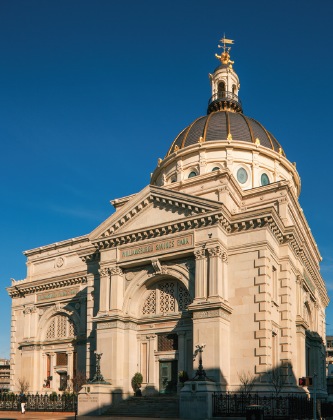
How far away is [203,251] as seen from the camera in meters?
40.2

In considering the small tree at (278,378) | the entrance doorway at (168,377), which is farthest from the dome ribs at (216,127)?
the small tree at (278,378)

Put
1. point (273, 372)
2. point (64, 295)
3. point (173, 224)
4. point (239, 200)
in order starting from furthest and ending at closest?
point (64, 295), point (239, 200), point (173, 224), point (273, 372)

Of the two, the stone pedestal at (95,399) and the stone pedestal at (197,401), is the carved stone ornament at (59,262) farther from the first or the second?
the stone pedestal at (197,401)

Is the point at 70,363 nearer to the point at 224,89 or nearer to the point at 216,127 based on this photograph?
the point at 216,127

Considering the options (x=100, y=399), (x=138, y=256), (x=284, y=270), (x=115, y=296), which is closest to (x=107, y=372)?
(x=100, y=399)

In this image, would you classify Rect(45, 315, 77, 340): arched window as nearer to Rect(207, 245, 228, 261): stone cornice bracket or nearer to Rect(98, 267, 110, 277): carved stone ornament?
Rect(98, 267, 110, 277): carved stone ornament

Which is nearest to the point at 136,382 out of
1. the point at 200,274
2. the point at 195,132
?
the point at 200,274

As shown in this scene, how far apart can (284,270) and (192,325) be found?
8371 millimetres

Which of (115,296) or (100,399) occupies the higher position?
(115,296)

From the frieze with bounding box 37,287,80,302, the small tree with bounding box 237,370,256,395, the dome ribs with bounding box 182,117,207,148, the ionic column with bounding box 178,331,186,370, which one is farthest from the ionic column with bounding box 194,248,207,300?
the dome ribs with bounding box 182,117,207,148

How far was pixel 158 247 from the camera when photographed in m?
42.8

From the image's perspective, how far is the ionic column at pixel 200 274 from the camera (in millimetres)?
39562

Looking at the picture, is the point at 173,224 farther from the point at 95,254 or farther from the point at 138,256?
the point at 95,254

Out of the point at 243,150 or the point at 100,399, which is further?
the point at 243,150
